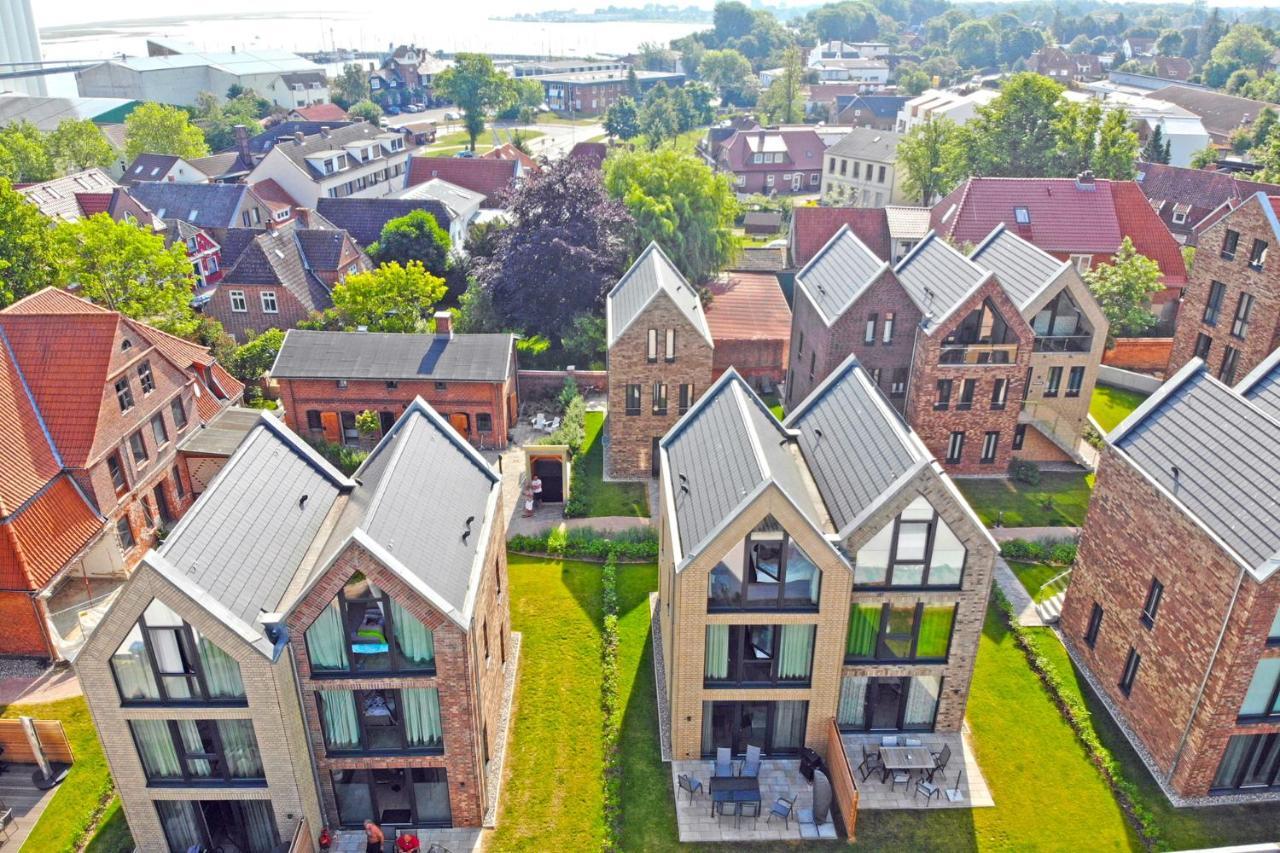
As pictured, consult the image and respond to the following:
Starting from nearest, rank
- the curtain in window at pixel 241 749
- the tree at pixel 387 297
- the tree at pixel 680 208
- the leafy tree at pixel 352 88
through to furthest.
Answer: the curtain in window at pixel 241 749
the tree at pixel 387 297
the tree at pixel 680 208
the leafy tree at pixel 352 88

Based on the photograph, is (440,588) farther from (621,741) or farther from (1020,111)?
(1020,111)

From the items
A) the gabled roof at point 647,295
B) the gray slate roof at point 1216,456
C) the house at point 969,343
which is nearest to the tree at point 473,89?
the gabled roof at point 647,295

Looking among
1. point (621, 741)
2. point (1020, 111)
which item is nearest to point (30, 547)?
point (621, 741)

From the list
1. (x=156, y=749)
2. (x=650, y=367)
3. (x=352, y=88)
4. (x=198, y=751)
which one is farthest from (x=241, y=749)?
(x=352, y=88)

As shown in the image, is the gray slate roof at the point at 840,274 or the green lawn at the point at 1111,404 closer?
the gray slate roof at the point at 840,274

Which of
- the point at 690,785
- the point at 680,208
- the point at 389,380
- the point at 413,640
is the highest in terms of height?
the point at 680,208

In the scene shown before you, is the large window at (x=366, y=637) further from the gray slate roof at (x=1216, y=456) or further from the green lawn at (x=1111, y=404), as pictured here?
the green lawn at (x=1111, y=404)

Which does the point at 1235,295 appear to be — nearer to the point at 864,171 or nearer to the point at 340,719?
the point at 340,719
